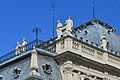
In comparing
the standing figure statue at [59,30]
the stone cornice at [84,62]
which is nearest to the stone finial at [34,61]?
the stone cornice at [84,62]

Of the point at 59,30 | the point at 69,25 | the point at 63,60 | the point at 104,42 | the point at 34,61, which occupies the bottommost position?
the point at 34,61

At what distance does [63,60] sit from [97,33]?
31.0ft

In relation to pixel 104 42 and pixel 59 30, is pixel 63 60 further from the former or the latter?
pixel 104 42

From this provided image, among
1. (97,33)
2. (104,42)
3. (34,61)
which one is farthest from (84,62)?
(97,33)

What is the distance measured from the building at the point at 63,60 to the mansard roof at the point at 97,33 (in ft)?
4.36

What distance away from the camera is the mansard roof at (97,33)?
186ft

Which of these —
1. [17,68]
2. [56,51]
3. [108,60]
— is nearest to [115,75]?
[108,60]

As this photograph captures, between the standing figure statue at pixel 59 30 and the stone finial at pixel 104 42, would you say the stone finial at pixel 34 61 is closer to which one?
the standing figure statue at pixel 59 30

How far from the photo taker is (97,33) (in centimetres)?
5734

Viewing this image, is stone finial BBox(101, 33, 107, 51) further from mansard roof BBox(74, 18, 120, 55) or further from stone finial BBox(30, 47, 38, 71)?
stone finial BBox(30, 47, 38, 71)

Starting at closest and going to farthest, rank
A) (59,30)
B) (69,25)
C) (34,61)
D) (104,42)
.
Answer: (34,61)
(69,25)
(59,30)
(104,42)

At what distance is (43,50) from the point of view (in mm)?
49844

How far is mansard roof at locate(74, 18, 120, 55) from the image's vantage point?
5675 cm

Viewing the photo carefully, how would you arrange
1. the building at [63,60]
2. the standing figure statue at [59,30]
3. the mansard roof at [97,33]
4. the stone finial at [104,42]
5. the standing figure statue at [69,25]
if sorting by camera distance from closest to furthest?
the building at [63,60], the standing figure statue at [69,25], the standing figure statue at [59,30], the stone finial at [104,42], the mansard roof at [97,33]
